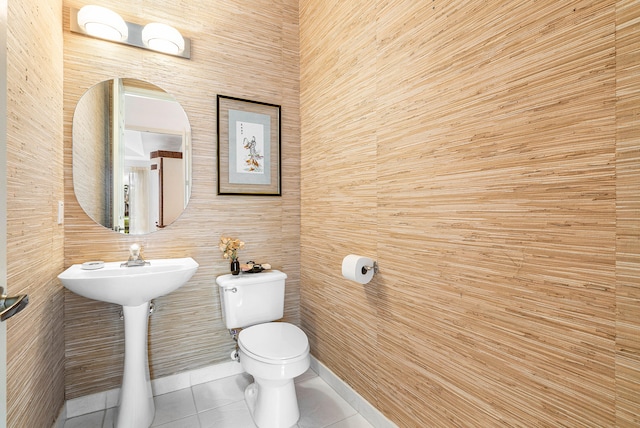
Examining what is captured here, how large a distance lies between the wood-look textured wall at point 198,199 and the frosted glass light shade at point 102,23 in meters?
0.07

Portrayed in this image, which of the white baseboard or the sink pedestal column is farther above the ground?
the sink pedestal column

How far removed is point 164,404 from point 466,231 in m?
1.93

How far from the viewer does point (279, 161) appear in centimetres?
228

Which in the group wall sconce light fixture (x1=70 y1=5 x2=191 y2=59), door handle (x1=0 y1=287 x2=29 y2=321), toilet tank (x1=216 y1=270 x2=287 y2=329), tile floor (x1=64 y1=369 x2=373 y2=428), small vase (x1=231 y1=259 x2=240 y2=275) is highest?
wall sconce light fixture (x1=70 y1=5 x2=191 y2=59)

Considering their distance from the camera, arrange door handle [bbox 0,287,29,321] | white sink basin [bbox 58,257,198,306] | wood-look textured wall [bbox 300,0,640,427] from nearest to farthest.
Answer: door handle [bbox 0,287,29,321]
wood-look textured wall [bbox 300,0,640,427]
white sink basin [bbox 58,257,198,306]

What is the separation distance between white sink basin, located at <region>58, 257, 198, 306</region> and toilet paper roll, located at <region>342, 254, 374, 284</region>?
851mm

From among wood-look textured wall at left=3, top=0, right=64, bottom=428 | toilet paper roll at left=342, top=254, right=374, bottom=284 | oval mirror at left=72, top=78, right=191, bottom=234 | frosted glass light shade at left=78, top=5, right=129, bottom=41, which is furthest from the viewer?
oval mirror at left=72, top=78, right=191, bottom=234

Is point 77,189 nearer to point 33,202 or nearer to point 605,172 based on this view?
point 33,202

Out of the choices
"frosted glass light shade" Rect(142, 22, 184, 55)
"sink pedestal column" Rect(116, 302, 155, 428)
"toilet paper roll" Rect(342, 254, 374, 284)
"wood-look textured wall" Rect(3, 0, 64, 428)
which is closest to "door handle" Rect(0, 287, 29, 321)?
"wood-look textured wall" Rect(3, 0, 64, 428)

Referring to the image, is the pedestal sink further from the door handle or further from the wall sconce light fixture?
the wall sconce light fixture

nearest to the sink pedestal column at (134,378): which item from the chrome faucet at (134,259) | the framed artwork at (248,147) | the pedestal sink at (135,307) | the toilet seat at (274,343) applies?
the pedestal sink at (135,307)

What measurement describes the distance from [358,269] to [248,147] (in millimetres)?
1203

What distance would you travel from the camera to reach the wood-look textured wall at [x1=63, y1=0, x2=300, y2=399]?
175 cm

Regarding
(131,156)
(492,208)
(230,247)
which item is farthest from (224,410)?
(492,208)
